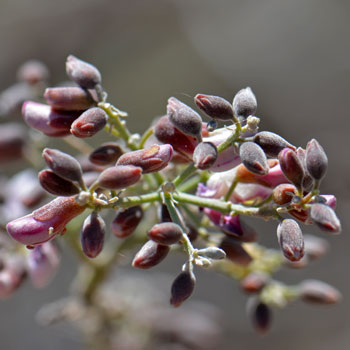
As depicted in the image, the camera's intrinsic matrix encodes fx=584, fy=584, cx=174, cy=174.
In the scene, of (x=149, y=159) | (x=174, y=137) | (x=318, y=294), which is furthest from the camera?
(x=318, y=294)

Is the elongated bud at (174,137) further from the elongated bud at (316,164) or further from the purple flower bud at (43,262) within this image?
the purple flower bud at (43,262)

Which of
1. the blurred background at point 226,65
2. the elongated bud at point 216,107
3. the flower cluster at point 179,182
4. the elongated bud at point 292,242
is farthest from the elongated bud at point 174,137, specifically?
the blurred background at point 226,65

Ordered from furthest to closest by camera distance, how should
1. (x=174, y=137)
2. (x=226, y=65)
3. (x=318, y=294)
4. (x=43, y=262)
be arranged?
(x=226, y=65) < (x=318, y=294) < (x=43, y=262) < (x=174, y=137)

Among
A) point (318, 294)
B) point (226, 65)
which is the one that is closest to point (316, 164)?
point (318, 294)

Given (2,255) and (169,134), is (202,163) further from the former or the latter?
(2,255)

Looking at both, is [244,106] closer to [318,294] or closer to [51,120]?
[51,120]

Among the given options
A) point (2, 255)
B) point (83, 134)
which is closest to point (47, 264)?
point (2, 255)

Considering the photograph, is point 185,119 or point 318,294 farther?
point 318,294
